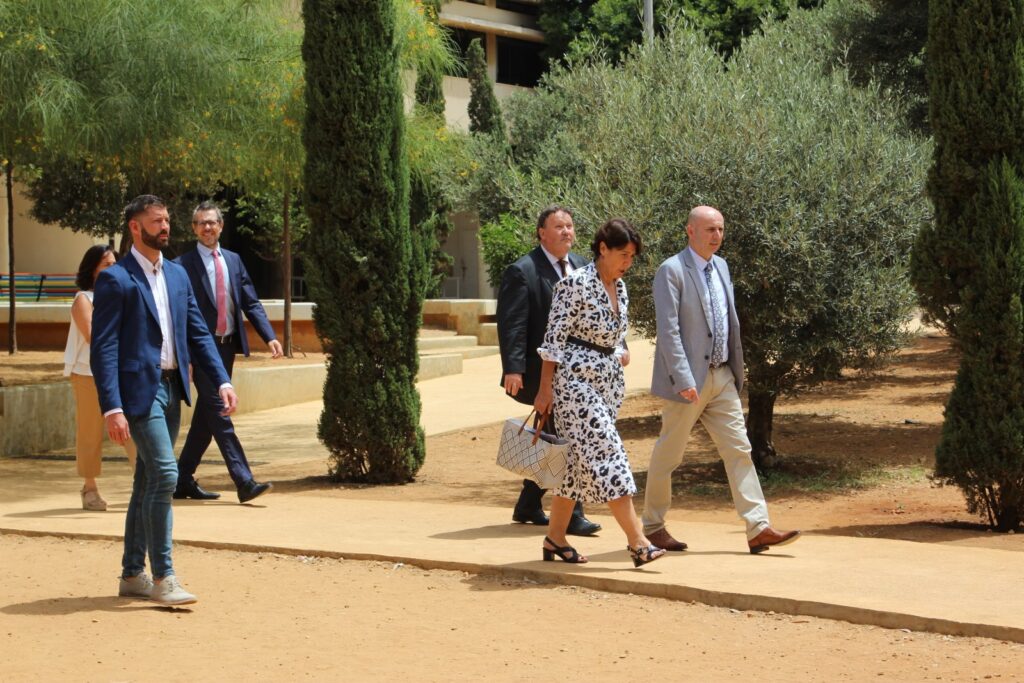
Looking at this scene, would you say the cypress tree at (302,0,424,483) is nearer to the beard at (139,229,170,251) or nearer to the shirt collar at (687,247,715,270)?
the shirt collar at (687,247,715,270)

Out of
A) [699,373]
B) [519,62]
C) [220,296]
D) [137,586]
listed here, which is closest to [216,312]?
[220,296]

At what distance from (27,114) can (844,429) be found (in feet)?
28.1

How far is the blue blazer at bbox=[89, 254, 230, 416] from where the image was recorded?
20.9 feet

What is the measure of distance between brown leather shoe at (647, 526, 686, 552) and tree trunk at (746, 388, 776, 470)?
162 inches

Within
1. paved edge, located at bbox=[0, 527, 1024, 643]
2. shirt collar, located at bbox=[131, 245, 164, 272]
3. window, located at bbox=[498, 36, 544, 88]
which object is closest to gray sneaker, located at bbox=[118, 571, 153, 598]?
paved edge, located at bbox=[0, 527, 1024, 643]

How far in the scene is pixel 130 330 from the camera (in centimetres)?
651

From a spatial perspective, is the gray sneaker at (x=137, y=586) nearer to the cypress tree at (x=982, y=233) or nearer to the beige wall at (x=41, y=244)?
the cypress tree at (x=982, y=233)

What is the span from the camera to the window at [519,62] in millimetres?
45156

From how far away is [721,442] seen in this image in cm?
749

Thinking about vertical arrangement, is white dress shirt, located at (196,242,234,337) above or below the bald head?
below

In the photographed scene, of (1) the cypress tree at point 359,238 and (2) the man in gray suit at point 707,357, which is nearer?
(2) the man in gray suit at point 707,357

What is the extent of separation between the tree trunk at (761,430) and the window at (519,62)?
3415 cm

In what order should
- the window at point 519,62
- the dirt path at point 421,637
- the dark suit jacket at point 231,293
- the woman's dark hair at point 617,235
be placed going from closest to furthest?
the dirt path at point 421,637, the woman's dark hair at point 617,235, the dark suit jacket at point 231,293, the window at point 519,62

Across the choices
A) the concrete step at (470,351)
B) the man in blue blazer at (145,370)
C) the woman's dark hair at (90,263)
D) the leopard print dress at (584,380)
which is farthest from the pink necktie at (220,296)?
the concrete step at (470,351)
